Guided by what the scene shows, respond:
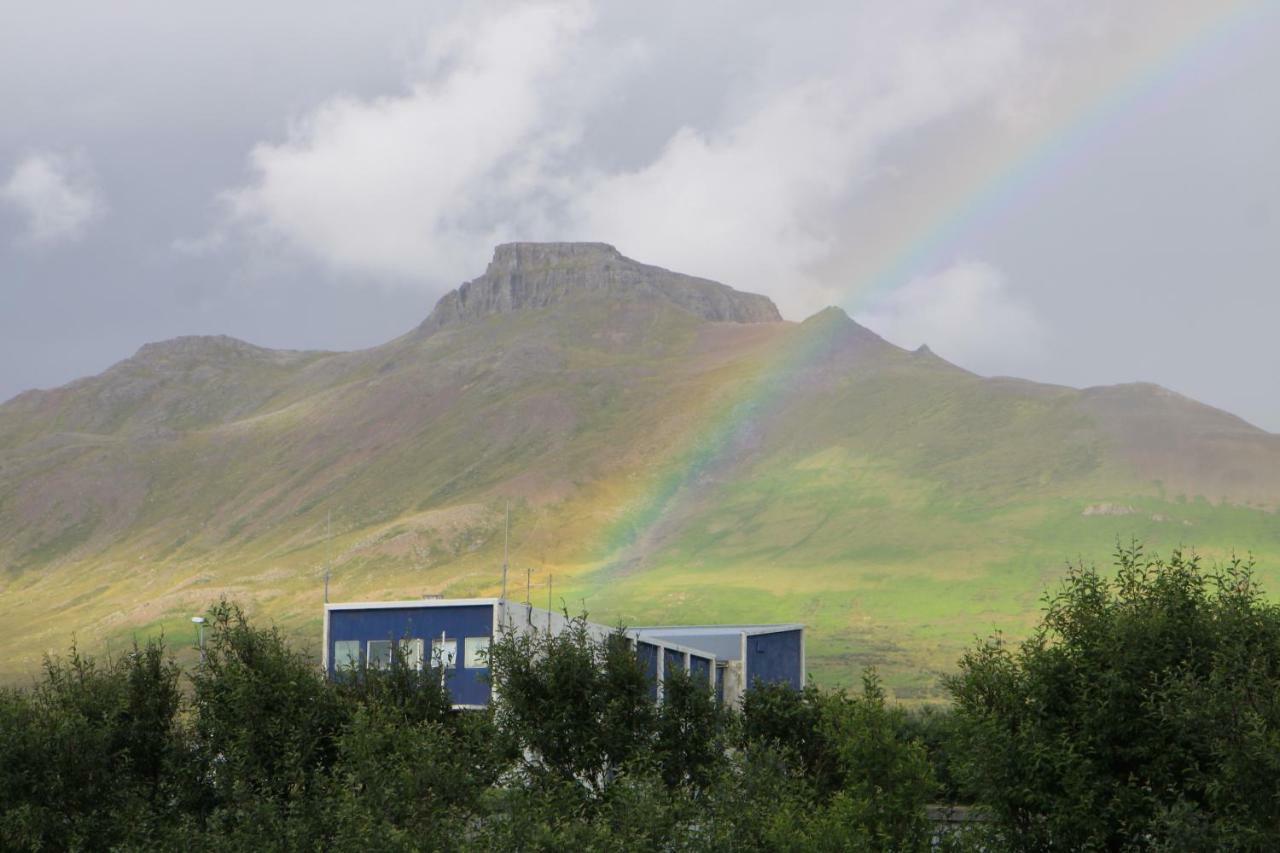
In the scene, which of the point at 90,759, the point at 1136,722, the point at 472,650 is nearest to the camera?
the point at 1136,722

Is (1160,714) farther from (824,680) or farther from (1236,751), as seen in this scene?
(824,680)

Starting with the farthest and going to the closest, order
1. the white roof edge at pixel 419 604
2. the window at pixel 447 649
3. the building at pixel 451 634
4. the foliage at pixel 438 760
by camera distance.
→ the window at pixel 447 649 < the white roof edge at pixel 419 604 < the building at pixel 451 634 < the foliage at pixel 438 760

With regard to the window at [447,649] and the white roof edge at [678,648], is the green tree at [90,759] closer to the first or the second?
the window at [447,649]

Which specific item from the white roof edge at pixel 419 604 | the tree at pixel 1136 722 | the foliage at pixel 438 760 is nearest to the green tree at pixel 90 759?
the foliage at pixel 438 760

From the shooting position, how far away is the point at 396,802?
139 ft

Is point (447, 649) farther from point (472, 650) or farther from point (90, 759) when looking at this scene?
point (90, 759)

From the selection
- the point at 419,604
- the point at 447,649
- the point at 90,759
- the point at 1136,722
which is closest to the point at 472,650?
the point at 447,649

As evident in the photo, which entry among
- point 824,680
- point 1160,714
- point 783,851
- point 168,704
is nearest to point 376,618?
point 168,704

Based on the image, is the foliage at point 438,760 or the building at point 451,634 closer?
the foliage at point 438,760

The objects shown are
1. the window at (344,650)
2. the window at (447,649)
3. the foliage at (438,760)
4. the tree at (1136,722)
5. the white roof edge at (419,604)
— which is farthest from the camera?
the window at (344,650)

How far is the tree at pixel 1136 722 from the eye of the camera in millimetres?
33469

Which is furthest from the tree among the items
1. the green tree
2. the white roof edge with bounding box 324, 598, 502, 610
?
the white roof edge with bounding box 324, 598, 502, 610

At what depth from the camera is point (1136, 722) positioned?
3712cm

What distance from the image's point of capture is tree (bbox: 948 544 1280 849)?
33.5 meters
